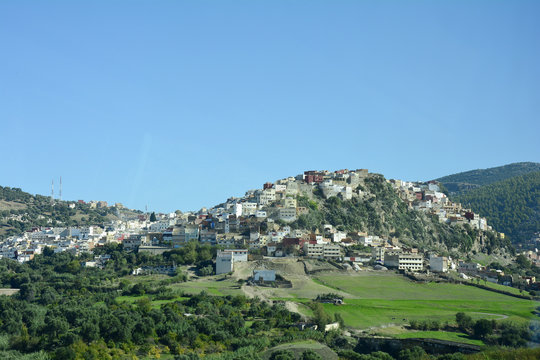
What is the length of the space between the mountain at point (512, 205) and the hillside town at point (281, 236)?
50.9 feet

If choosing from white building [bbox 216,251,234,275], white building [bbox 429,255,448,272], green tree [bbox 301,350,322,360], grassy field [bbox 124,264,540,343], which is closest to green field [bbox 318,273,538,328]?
grassy field [bbox 124,264,540,343]

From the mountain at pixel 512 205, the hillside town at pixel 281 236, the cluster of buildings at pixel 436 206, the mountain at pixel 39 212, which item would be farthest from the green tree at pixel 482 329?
the mountain at pixel 39 212

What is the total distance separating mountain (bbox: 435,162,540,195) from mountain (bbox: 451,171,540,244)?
33.1 m

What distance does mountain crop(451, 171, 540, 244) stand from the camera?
106 metres

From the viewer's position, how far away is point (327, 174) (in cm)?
8800

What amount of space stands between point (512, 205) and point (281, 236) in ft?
199

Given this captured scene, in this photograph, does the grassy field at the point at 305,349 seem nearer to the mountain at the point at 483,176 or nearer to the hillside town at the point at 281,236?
the hillside town at the point at 281,236

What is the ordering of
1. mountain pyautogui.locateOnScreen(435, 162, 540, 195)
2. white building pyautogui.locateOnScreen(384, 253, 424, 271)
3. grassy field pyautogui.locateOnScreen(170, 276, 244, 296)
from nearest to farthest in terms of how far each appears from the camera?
grassy field pyautogui.locateOnScreen(170, 276, 244, 296)
white building pyautogui.locateOnScreen(384, 253, 424, 271)
mountain pyautogui.locateOnScreen(435, 162, 540, 195)

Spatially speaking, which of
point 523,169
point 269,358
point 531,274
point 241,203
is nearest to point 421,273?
point 531,274

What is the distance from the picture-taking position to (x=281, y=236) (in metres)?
65.6

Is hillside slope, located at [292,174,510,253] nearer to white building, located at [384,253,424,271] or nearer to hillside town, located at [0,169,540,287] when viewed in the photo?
hillside town, located at [0,169,540,287]

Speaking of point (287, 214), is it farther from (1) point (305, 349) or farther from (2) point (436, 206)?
(1) point (305, 349)

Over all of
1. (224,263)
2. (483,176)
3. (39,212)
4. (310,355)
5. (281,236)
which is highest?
(483,176)

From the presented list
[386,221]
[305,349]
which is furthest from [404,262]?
[305,349]
